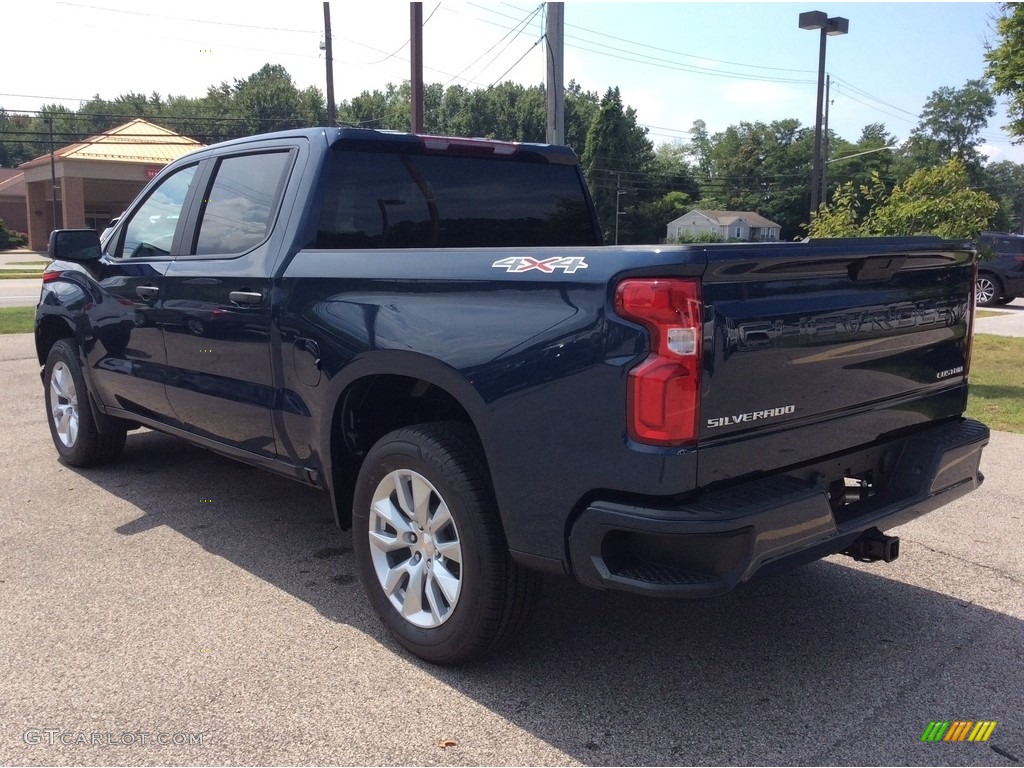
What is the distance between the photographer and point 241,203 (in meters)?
4.48

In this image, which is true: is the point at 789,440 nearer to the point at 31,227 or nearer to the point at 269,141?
the point at 269,141

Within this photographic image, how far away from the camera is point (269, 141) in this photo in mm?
4406

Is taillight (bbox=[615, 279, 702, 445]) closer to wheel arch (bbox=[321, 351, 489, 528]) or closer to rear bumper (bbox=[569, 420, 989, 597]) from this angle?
rear bumper (bbox=[569, 420, 989, 597])

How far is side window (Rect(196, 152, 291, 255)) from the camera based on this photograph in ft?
14.0

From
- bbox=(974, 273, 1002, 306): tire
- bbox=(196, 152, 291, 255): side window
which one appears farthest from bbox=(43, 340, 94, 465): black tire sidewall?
bbox=(974, 273, 1002, 306): tire

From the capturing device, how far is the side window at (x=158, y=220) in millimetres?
4949

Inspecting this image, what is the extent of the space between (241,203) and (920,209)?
24.2 ft

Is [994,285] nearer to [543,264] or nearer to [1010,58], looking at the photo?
[1010,58]

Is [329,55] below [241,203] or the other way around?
the other way around

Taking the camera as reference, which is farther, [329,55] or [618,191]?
[618,191]

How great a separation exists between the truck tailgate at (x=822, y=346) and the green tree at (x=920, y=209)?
5271mm

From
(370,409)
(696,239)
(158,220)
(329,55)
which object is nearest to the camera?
(370,409)

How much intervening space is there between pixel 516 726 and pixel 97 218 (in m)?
54.2

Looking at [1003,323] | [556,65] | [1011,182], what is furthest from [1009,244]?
[1011,182]
